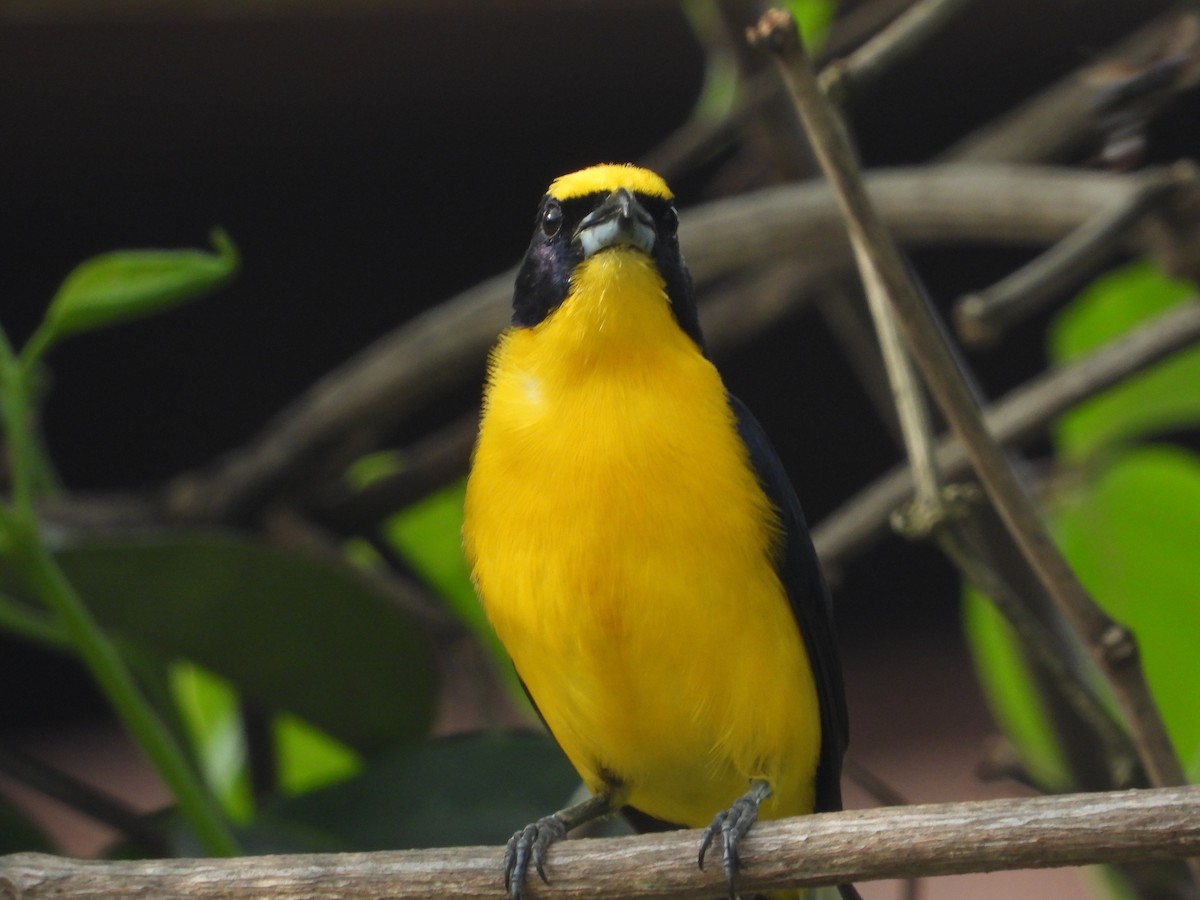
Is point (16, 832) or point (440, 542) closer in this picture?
point (16, 832)

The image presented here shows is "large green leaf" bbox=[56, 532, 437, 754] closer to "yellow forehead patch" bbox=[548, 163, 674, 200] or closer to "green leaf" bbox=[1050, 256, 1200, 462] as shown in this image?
"yellow forehead patch" bbox=[548, 163, 674, 200]

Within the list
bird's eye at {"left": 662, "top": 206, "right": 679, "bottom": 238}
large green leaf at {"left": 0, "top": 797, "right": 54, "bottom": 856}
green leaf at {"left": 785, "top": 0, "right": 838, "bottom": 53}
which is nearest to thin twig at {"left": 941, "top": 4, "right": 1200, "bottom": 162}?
green leaf at {"left": 785, "top": 0, "right": 838, "bottom": 53}

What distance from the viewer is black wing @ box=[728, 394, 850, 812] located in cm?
192

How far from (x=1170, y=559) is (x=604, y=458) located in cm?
92

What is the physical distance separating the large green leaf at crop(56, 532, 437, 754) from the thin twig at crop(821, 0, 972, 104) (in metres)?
1.09

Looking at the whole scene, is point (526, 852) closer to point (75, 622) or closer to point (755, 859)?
point (755, 859)

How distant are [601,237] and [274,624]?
0.79 m

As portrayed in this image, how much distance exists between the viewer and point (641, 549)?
1811mm

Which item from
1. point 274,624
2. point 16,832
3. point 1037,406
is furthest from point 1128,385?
point 16,832

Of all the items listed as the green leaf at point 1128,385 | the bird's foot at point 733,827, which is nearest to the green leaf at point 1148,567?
the green leaf at point 1128,385

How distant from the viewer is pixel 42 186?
123 inches

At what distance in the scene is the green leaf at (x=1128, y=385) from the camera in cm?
239

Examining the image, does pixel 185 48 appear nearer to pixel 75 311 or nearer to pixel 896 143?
pixel 75 311

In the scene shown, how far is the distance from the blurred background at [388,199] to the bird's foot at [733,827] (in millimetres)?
1314
